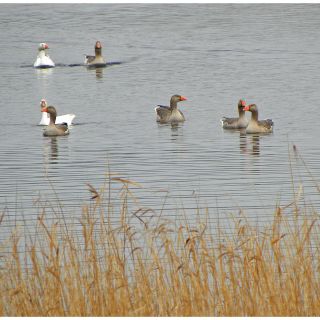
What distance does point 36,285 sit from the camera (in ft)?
33.8

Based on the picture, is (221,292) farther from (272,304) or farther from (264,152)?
(264,152)

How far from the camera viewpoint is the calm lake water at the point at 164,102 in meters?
18.7

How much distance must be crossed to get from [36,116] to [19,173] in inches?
421

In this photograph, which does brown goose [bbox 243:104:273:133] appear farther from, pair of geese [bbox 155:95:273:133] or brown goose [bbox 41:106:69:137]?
brown goose [bbox 41:106:69:137]

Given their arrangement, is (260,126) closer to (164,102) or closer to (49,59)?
(164,102)

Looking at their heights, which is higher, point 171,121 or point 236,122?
point 171,121

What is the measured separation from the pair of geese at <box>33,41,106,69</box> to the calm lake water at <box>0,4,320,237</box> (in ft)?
1.22

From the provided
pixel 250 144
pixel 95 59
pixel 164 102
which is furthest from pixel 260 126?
pixel 95 59

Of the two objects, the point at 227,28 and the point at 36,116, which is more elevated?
the point at 227,28

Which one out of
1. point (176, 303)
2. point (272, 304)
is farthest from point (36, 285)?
point (272, 304)

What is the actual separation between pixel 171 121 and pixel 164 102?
5681mm

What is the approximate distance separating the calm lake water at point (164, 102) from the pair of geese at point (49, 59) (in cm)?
37

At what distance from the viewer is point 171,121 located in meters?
29.3

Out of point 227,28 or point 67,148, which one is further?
point 227,28
